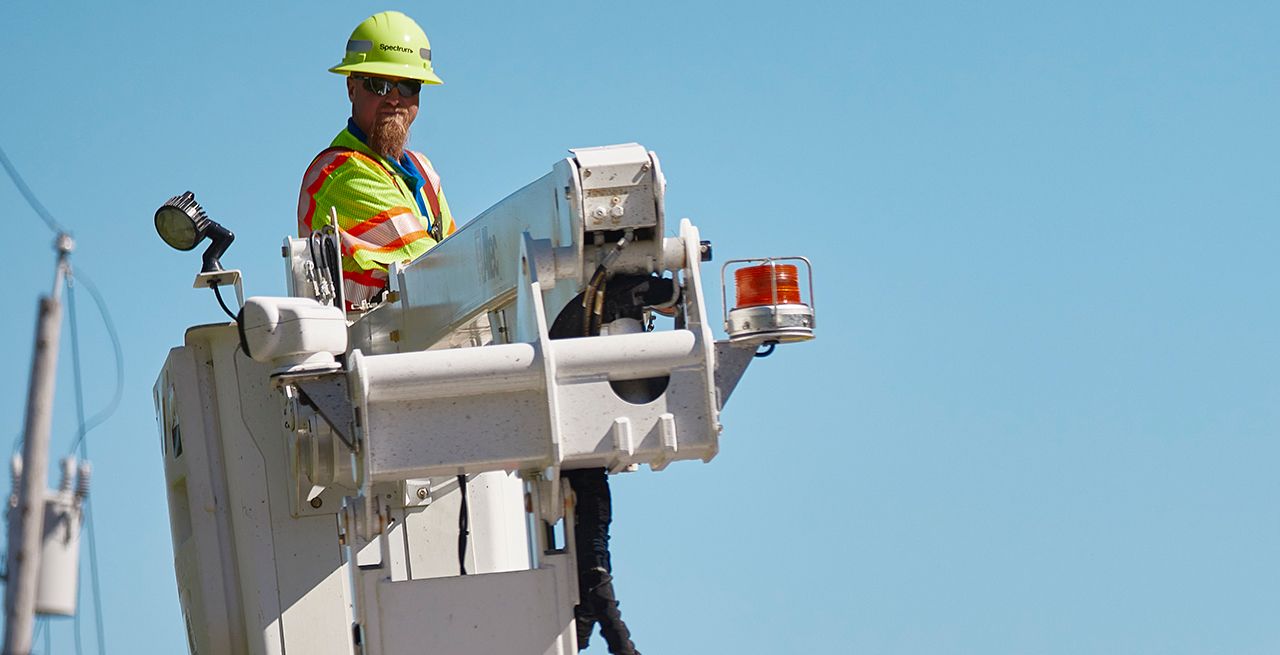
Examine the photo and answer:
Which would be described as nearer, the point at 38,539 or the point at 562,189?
the point at 38,539

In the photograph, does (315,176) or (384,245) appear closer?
(384,245)

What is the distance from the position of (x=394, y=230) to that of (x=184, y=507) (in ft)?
4.98

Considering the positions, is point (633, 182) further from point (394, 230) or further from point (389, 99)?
point (389, 99)

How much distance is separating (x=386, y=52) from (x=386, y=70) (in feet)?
0.34

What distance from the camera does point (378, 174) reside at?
9883mm

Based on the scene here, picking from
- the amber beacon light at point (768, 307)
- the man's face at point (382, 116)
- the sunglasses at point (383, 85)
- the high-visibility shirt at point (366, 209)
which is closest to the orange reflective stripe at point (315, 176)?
the high-visibility shirt at point (366, 209)

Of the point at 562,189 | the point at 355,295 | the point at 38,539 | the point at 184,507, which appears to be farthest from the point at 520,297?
the point at 38,539

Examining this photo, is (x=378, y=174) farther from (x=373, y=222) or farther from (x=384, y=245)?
(x=384, y=245)

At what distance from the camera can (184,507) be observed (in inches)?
387

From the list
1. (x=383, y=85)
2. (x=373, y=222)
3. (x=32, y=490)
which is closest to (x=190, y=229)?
(x=373, y=222)

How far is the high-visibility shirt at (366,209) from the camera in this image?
9.57m

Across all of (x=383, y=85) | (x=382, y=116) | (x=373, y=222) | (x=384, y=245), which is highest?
(x=383, y=85)

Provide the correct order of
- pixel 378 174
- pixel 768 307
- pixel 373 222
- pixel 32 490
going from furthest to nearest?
pixel 378 174
pixel 373 222
pixel 768 307
pixel 32 490

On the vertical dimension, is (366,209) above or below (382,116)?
below
